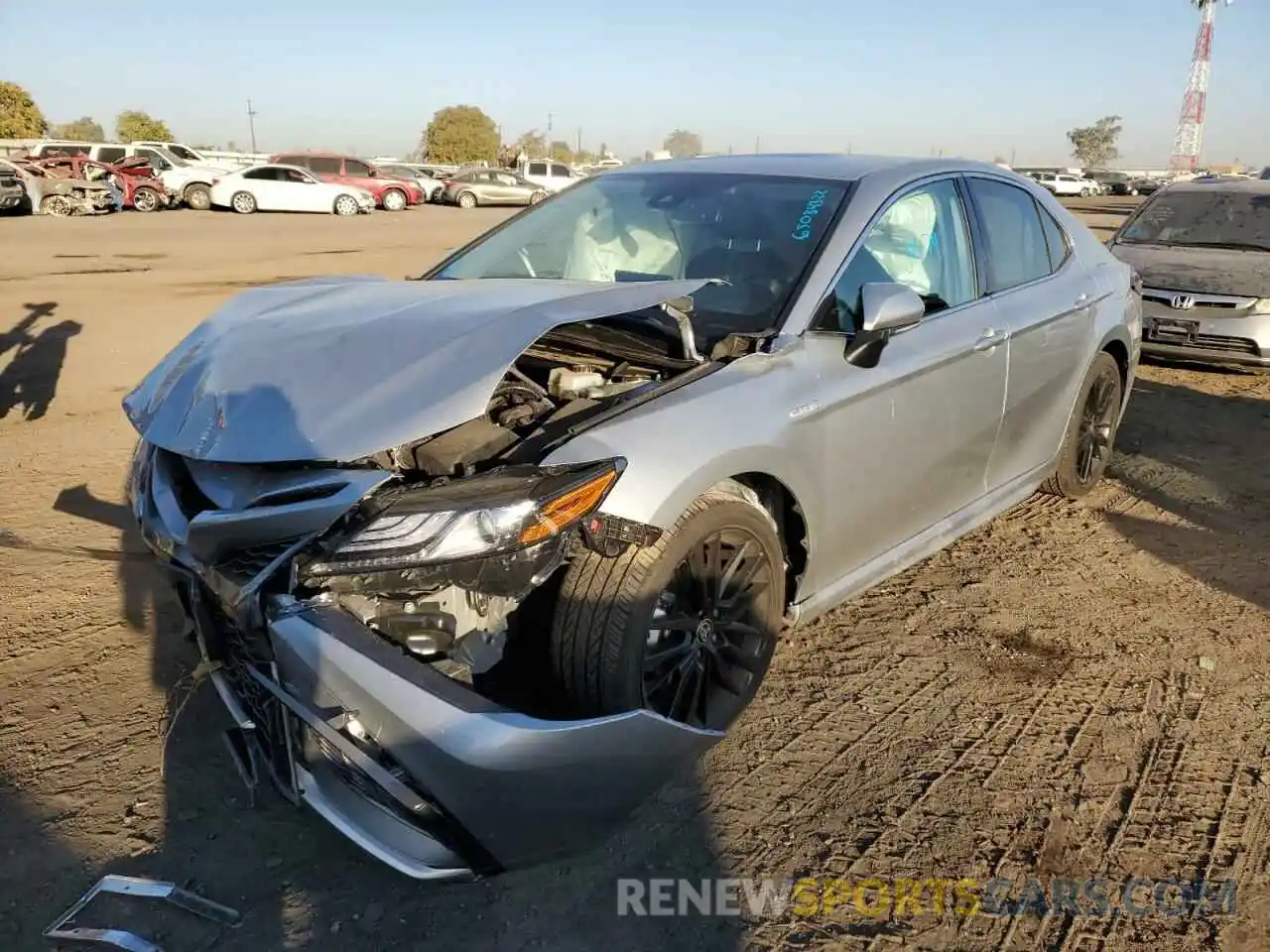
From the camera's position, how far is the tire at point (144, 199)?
27.2m

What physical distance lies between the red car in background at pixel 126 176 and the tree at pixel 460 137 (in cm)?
4434

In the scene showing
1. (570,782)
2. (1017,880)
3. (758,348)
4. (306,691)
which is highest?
(758,348)

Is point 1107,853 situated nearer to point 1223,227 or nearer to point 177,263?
point 1223,227

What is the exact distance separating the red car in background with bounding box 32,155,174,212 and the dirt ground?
2492 cm

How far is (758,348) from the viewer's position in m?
2.97

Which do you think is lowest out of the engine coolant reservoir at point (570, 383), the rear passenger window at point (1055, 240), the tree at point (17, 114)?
the engine coolant reservoir at point (570, 383)

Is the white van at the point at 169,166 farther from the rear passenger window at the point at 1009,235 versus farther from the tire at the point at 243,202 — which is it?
the rear passenger window at the point at 1009,235

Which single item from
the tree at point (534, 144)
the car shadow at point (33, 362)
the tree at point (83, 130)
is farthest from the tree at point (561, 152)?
the car shadow at point (33, 362)

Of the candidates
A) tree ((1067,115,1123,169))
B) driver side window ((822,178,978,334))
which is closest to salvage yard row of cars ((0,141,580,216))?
driver side window ((822,178,978,334))

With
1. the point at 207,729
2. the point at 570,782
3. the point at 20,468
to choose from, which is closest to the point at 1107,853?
the point at 570,782

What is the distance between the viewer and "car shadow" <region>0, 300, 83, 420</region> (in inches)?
275

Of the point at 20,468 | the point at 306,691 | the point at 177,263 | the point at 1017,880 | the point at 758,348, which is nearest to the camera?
the point at 306,691

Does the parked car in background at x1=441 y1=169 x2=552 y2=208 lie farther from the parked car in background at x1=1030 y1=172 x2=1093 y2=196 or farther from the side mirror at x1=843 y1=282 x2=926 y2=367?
the side mirror at x1=843 y1=282 x2=926 y2=367

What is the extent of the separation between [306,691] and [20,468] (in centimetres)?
434
